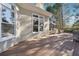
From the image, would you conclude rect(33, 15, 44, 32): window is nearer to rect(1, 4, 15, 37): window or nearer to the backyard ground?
the backyard ground

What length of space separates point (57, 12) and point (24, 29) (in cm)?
70

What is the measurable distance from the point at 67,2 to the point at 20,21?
94 centimetres

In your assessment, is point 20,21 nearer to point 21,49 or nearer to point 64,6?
point 21,49

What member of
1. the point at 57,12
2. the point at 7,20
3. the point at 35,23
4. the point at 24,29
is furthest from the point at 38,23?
the point at 7,20

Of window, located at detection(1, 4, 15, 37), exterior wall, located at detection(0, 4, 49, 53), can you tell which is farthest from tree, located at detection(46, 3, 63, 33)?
window, located at detection(1, 4, 15, 37)

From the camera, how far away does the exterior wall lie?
3.46m

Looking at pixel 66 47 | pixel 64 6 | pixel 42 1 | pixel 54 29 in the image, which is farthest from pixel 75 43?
pixel 42 1

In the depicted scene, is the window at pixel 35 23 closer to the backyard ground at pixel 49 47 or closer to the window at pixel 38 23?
the window at pixel 38 23

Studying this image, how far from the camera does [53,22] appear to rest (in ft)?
11.1

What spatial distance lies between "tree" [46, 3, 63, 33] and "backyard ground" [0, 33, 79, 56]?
Result: 0.65 ft

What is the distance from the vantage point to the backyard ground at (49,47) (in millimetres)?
3342

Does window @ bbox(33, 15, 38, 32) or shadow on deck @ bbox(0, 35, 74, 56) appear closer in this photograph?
shadow on deck @ bbox(0, 35, 74, 56)

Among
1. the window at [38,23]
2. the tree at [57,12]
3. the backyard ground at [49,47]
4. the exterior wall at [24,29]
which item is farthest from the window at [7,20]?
the tree at [57,12]

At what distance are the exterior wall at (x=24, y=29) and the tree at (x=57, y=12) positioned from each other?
0.19 m
